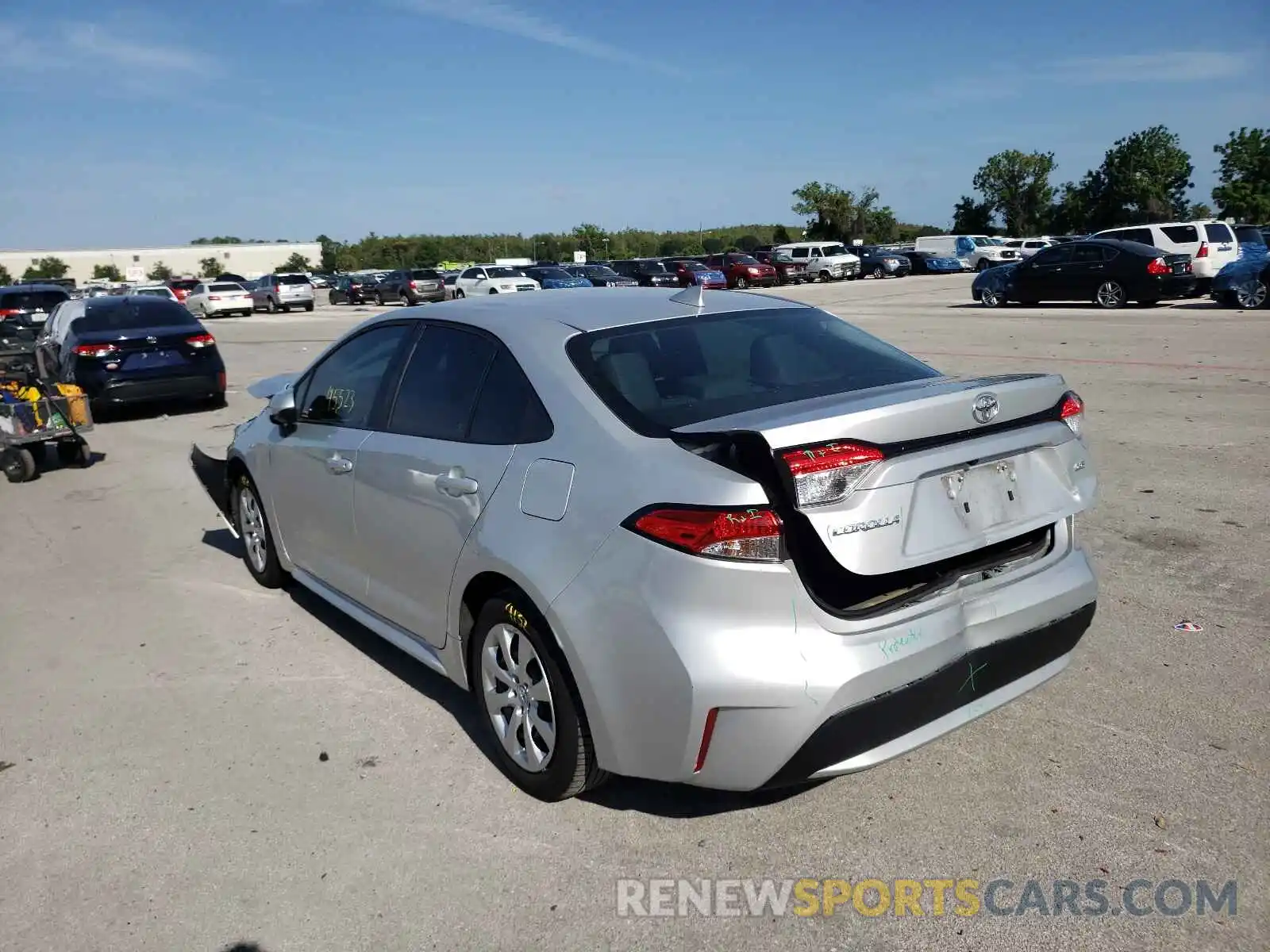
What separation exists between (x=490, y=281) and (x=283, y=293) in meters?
10.1

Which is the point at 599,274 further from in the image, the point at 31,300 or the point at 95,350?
the point at 95,350

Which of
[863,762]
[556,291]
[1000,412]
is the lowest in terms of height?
[863,762]

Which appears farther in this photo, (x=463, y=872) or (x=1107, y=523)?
(x=1107, y=523)

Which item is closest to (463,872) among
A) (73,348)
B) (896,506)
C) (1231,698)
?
(896,506)

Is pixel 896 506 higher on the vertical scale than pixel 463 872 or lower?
higher

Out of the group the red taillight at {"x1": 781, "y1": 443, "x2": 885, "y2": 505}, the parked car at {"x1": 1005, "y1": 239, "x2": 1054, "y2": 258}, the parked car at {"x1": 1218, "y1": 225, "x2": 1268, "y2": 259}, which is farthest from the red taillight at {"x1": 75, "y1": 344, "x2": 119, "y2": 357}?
the parked car at {"x1": 1005, "y1": 239, "x2": 1054, "y2": 258}

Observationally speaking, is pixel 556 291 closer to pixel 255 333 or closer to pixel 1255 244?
pixel 255 333

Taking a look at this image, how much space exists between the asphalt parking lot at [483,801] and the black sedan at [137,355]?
7.31 m

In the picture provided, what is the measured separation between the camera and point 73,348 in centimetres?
1267

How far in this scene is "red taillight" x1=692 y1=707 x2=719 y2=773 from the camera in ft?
9.45

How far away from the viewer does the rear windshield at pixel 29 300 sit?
21.9 metres

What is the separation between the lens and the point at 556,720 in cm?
335

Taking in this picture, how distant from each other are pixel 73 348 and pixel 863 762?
12417mm

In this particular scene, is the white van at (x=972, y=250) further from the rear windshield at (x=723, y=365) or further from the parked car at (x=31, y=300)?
the rear windshield at (x=723, y=365)
